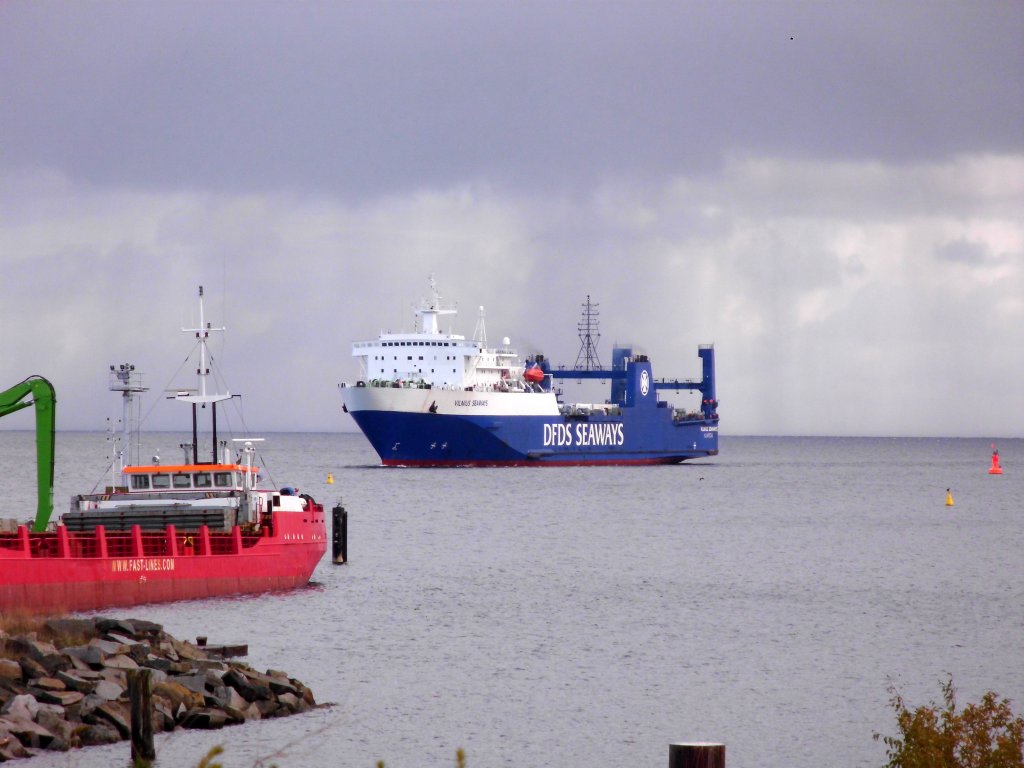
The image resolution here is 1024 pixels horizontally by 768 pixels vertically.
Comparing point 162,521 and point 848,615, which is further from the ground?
point 162,521

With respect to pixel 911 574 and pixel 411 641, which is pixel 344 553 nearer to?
pixel 411 641

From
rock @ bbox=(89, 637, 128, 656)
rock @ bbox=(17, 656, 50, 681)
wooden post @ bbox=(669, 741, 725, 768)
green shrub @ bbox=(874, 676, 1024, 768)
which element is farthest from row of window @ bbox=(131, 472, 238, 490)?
wooden post @ bbox=(669, 741, 725, 768)

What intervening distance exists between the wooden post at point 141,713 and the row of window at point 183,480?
14900 millimetres

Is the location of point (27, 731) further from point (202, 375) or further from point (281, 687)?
point (202, 375)

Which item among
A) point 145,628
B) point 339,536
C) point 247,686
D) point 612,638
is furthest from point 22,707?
point 339,536

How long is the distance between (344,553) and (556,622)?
11.5m

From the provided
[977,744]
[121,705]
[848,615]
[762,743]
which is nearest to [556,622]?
[848,615]

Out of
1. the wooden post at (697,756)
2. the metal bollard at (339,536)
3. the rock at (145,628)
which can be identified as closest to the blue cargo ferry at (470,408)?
the metal bollard at (339,536)

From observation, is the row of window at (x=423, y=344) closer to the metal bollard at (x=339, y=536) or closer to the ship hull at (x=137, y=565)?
the metal bollard at (x=339, y=536)

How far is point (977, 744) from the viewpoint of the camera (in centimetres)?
1362

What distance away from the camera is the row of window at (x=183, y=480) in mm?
31469

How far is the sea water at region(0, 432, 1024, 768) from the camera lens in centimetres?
2003

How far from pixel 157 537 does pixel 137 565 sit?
1044 mm

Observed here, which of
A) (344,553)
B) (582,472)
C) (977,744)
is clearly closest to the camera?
(977,744)
